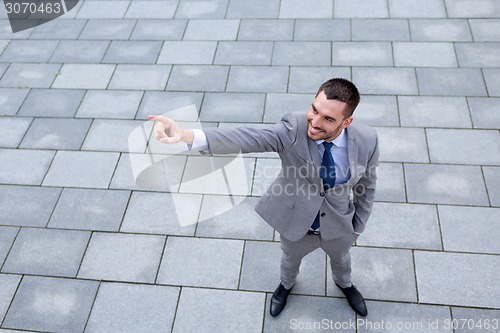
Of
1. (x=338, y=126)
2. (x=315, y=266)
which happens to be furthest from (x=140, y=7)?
(x=338, y=126)

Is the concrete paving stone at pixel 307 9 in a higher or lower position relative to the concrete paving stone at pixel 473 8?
lower

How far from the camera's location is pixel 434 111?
5.97 m

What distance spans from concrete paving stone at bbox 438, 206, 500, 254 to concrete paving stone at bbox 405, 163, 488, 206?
4.3 inches

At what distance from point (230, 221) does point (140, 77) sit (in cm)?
281

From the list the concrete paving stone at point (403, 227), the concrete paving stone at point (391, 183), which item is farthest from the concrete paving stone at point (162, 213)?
the concrete paving stone at point (391, 183)

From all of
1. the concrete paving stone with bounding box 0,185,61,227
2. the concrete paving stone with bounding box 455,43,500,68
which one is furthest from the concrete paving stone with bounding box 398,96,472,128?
the concrete paving stone with bounding box 0,185,61,227

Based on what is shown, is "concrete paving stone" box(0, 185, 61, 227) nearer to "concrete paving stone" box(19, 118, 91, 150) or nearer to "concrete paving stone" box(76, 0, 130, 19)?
"concrete paving stone" box(19, 118, 91, 150)

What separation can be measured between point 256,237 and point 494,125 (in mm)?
3133

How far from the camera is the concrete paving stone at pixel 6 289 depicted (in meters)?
4.63

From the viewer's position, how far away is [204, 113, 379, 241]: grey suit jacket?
305 cm

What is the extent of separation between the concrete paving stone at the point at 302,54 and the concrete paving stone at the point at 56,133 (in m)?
2.75

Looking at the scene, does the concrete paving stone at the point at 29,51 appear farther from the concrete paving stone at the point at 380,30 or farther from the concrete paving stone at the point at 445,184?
the concrete paving stone at the point at 445,184

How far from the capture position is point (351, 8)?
A: 7578 mm

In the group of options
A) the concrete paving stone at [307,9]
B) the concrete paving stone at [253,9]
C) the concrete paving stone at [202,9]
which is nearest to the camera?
the concrete paving stone at [307,9]
